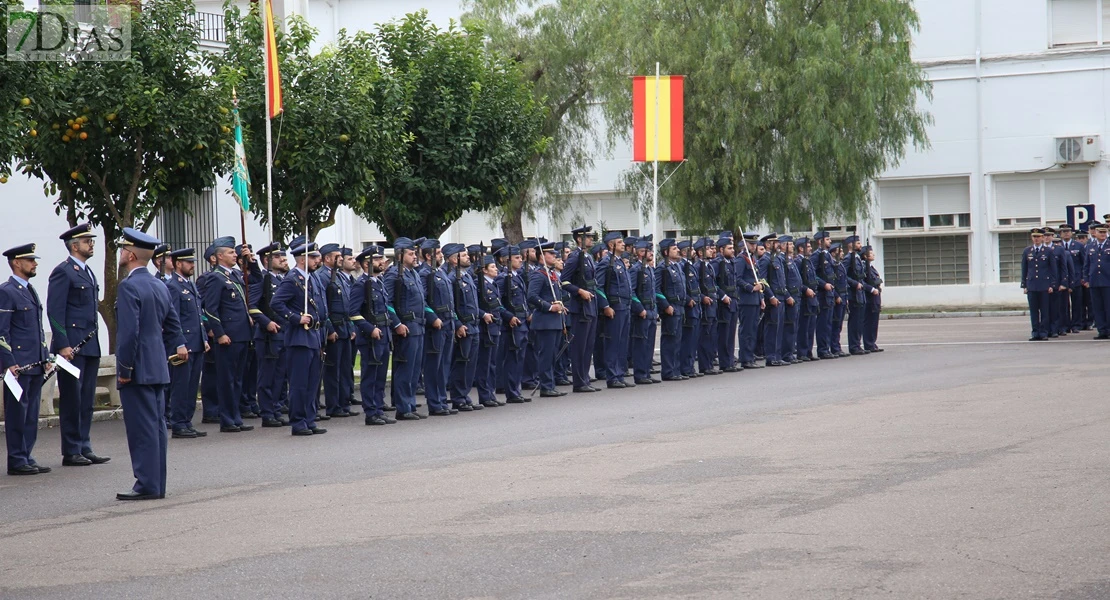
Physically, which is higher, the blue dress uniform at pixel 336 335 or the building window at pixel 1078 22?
the building window at pixel 1078 22

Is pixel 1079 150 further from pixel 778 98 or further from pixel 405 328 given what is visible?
pixel 405 328

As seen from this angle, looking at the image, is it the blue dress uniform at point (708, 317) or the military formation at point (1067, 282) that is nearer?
the blue dress uniform at point (708, 317)

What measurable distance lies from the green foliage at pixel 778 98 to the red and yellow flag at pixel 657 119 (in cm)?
703

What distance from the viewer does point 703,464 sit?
34.4 feet

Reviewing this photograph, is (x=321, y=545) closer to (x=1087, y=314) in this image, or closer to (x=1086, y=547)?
(x=1086, y=547)

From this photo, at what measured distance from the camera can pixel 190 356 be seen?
48.7 feet

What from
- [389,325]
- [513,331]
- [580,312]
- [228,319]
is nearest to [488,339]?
[513,331]

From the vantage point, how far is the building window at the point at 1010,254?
38.3 metres

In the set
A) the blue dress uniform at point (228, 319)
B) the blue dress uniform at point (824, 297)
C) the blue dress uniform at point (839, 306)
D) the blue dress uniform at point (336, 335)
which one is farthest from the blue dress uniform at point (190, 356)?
the blue dress uniform at point (839, 306)

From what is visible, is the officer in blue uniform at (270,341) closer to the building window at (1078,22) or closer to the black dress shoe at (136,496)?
the black dress shoe at (136,496)

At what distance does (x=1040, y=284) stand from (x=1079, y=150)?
42.0 feet

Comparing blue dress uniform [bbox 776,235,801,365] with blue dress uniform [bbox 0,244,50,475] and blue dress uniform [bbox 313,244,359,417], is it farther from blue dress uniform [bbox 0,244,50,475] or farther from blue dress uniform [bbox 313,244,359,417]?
blue dress uniform [bbox 0,244,50,475]

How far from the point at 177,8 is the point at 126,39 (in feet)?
2.94

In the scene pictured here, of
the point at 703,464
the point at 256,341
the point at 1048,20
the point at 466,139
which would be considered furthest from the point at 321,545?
the point at 1048,20
